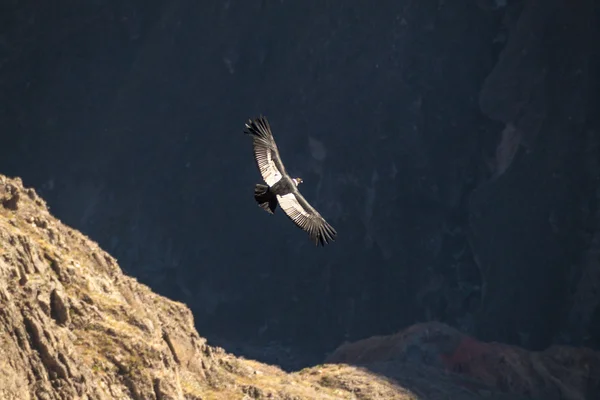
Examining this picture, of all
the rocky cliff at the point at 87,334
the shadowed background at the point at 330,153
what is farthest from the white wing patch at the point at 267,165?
the shadowed background at the point at 330,153

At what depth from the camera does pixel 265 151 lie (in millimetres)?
52031

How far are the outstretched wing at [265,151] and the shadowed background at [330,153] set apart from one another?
330ft

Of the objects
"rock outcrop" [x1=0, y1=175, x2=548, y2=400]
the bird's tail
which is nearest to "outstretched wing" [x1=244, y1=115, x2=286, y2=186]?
the bird's tail

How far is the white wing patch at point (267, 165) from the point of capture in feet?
169

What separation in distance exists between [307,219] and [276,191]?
181 centimetres

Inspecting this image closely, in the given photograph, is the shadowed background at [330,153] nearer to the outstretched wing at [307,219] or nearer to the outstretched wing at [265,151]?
the outstretched wing at [265,151]

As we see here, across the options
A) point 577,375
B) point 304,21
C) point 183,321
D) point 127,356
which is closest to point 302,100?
point 304,21

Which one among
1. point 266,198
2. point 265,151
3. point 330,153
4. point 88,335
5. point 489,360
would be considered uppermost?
point 330,153

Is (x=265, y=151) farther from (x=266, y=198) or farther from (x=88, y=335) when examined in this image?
(x=88, y=335)

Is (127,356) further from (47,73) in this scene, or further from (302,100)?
(47,73)

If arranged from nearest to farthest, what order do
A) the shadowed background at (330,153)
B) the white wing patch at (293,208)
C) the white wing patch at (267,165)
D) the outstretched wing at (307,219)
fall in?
the outstretched wing at (307,219)
the white wing patch at (293,208)
the white wing patch at (267,165)
the shadowed background at (330,153)

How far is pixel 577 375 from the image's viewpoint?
135500mm

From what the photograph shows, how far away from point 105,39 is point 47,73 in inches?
286

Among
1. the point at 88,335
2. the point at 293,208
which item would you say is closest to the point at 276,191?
the point at 293,208
